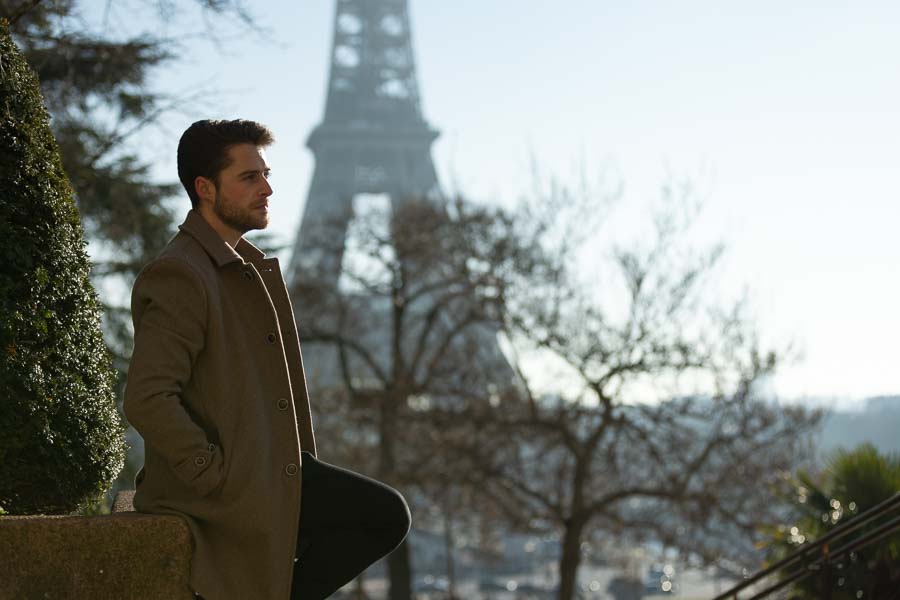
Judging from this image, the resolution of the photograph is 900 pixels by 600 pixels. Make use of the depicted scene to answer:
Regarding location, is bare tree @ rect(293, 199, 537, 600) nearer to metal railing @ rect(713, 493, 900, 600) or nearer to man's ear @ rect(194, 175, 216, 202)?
metal railing @ rect(713, 493, 900, 600)

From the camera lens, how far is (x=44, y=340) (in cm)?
306

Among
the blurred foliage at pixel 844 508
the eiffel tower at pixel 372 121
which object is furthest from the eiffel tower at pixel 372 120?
the blurred foliage at pixel 844 508

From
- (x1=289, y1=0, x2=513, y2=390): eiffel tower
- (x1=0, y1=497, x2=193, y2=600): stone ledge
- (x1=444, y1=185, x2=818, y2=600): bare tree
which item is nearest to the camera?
(x1=0, y1=497, x2=193, y2=600): stone ledge

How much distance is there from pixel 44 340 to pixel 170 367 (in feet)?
1.66

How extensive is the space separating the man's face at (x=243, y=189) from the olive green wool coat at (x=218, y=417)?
0.30 ft

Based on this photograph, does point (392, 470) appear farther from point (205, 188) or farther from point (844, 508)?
point (205, 188)

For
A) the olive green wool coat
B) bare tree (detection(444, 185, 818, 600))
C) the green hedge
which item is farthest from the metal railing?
bare tree (detection(444, 185, 818, 600))

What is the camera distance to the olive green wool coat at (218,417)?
2.77 meters

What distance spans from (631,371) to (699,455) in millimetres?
1699

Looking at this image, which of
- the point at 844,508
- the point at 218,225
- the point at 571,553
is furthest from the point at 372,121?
the point at 218,225

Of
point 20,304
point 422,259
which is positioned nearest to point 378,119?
point 422,259

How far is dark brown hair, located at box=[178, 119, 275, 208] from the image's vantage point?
3018mm

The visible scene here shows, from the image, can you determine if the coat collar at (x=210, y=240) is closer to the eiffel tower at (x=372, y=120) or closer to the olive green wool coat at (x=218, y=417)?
the olive green wool coat at (x=218, y=417)

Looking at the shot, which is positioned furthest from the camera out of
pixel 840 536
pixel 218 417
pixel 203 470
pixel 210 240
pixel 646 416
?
pixel 646 416
